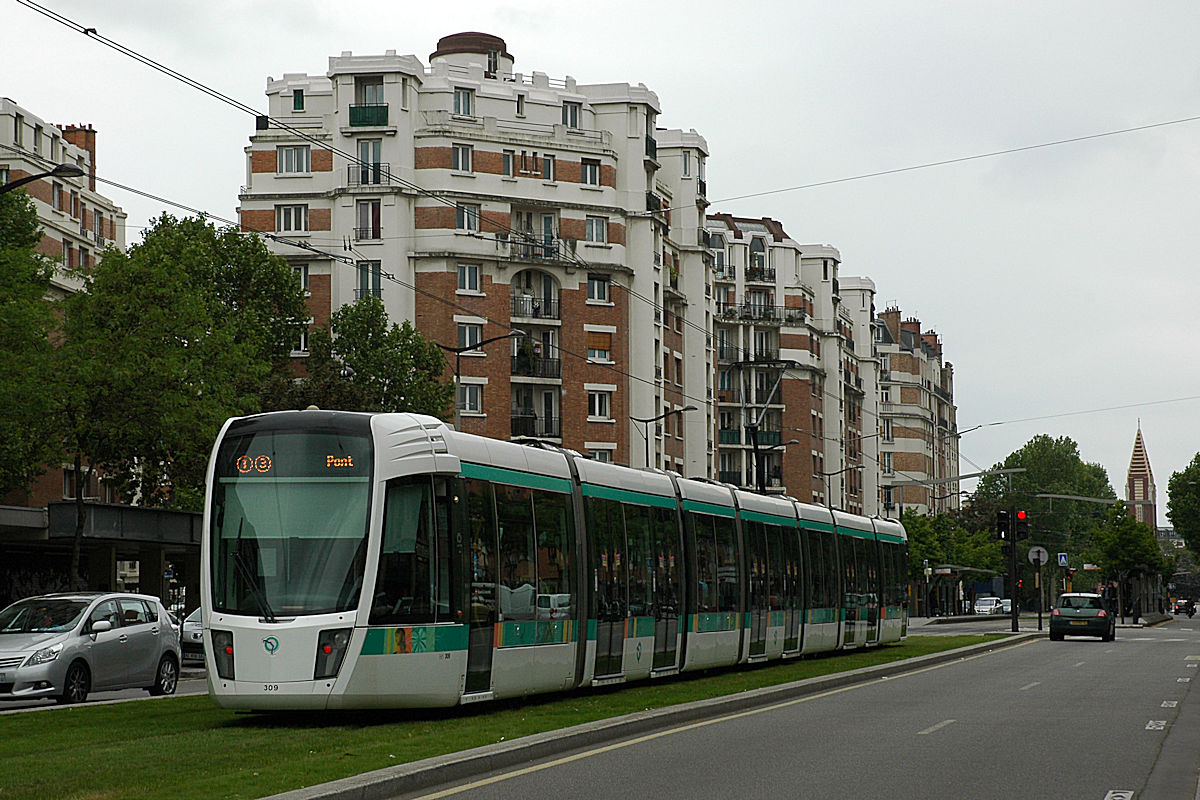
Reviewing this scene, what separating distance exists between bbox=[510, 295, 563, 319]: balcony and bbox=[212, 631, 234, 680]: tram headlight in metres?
59.1

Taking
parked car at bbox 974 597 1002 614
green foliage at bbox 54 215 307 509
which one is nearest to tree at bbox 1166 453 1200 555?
parked car at bbox 974 597 1002 614

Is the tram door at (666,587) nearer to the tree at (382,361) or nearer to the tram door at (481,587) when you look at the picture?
the tram door at (481,587)

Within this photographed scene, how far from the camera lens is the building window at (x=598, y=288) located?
3073 inches

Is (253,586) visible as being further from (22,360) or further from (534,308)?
(534,308)

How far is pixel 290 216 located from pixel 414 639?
60349mm

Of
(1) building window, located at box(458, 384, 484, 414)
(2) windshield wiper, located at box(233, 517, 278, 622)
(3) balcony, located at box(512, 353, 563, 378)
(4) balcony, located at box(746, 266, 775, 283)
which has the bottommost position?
(2) windshield wiper, located at box(233, 517, 278, 622)

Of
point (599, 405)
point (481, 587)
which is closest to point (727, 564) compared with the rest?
point (481, 587)

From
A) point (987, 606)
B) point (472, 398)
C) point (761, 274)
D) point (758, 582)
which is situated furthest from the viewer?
point (761, 274)

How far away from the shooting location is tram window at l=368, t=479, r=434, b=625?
56.6 feet

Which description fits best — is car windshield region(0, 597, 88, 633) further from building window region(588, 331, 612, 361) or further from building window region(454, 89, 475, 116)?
building window region(454, 89, 475, 116)

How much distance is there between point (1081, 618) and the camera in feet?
160

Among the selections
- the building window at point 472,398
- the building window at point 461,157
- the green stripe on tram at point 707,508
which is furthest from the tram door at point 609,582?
the building window at point 461,157

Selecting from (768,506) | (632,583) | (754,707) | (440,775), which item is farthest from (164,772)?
(768,506)

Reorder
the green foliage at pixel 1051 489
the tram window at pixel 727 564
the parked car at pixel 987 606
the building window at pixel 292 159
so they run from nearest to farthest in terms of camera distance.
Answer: the tram window at pixel 727 564
the building window at pixel 292 159
the parked car at pixel 987 606
the green foliage at pixel 1051 489
